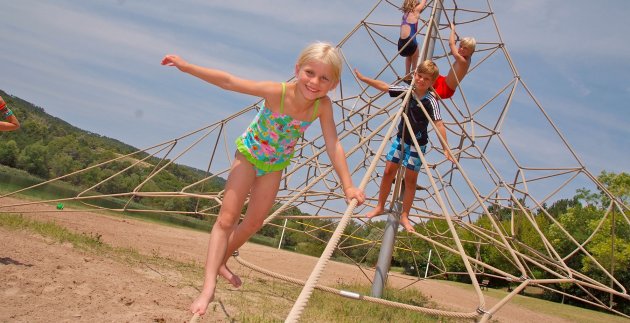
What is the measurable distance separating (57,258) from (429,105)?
13.9 ft

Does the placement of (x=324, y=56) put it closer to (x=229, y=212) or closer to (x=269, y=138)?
(x=269, y=138)

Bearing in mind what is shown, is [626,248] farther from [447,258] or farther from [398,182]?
[398,182]

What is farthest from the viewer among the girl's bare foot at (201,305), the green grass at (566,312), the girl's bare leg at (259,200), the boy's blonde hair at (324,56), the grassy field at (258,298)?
the green grass at (566,312)

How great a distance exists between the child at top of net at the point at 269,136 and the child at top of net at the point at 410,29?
328cm

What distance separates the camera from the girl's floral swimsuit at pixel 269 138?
337cm

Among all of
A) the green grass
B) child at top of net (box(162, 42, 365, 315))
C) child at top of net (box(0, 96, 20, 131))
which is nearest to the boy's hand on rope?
child at top of net (box(162, 42, 365, 315))

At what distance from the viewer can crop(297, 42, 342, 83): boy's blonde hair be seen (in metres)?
3.16

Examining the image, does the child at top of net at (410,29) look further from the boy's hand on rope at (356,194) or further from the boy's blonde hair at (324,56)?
the boy's hand on rope at (356,194)

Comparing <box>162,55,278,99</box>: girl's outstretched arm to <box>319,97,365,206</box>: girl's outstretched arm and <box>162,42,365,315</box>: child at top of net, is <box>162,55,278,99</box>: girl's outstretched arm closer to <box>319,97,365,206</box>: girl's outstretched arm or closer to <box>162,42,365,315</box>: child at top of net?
<box>162,42,365,315</box>: child at top of net

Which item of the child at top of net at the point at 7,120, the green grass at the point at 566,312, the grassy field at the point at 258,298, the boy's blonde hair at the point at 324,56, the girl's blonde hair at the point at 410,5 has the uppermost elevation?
the girl's blonde hair at the point at 410,5

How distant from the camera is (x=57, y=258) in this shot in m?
6.10

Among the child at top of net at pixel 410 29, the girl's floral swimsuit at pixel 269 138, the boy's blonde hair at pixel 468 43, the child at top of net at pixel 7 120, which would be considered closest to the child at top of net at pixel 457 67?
the boy's blonde hair at pixel 468 43

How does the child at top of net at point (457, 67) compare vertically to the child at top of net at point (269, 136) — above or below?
above

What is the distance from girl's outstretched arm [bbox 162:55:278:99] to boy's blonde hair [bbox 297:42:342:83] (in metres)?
0.28
